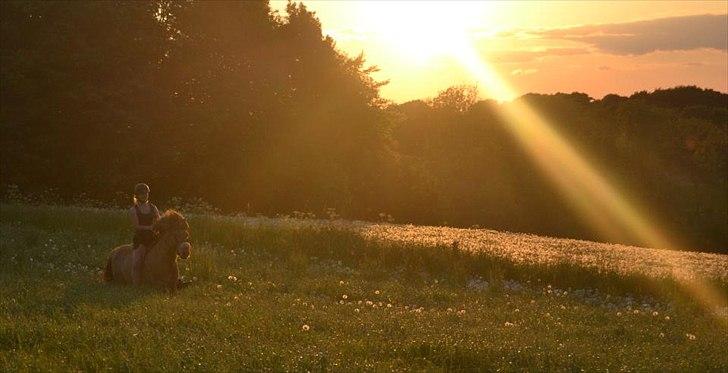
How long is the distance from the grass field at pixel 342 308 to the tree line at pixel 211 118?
18286mm

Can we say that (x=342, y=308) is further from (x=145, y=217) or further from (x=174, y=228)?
(x=145, y=217)

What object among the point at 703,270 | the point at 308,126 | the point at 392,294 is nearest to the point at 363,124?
the point at 308,126

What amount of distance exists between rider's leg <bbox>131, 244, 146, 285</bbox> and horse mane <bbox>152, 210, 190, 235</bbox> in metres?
0.90

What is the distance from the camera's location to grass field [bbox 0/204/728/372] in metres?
11.4

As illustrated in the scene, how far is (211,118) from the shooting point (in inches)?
Result: 1930

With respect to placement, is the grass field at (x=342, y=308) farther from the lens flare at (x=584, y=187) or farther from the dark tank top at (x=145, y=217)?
the lens flare at (x=584, y=187)

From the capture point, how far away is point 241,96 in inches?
1993

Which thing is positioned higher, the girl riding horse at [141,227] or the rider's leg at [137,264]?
the girl riding horse at [141,227]

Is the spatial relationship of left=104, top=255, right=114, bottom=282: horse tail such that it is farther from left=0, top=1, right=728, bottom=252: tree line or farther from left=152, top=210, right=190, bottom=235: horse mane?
left=0, top=1, right=728, bottom=252: tree line

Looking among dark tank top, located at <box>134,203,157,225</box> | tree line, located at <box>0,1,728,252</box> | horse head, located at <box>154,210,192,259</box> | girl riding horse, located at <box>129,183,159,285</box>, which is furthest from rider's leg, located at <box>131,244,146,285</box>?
tree line, located at <box>0,1,728,252</box>

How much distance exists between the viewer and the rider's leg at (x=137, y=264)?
18.4 m

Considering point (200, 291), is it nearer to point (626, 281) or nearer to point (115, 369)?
point (115, 369)

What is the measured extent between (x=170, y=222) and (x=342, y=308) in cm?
447

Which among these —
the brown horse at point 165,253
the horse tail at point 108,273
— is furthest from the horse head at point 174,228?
the horse tail at point 108,273
